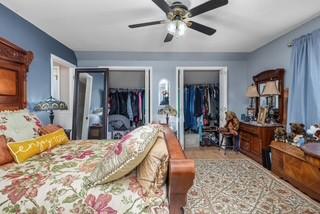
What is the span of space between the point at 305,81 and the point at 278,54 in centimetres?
101

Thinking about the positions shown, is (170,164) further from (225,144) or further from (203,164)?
(225,144)

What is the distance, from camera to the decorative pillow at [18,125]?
73.9 inches

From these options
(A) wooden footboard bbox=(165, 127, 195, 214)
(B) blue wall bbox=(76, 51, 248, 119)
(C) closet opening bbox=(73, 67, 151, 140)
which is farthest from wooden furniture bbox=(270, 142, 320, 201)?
(C) closet opening bbox=(73, 67, 151, 140)

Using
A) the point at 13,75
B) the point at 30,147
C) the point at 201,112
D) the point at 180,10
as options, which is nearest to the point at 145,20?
the point at 180,10

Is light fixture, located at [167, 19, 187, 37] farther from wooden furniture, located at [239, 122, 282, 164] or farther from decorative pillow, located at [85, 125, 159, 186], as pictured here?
wooden furniture, located at [239, 122, 282, 164]

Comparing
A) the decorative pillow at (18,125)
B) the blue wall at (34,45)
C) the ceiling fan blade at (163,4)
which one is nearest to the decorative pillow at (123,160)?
the decorative pillow at (18,125)

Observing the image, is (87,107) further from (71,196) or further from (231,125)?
(71,196)

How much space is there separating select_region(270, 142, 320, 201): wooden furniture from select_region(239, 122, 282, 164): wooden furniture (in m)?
0.51

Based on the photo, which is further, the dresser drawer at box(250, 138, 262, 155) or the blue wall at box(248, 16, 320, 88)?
the dresser drawer at box(250, 138, 262, 155)

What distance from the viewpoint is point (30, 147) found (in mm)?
1795

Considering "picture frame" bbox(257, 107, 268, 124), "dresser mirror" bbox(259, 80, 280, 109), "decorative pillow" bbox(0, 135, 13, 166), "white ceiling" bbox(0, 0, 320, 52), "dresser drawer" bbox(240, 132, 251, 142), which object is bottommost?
"dresser drawer" bbox(240, 132, 251, 142)

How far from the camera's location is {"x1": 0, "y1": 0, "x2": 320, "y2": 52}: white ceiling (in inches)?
100

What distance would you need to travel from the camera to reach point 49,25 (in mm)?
3221

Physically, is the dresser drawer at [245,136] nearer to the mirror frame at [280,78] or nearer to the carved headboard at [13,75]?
the mirror frame at [280,78]
